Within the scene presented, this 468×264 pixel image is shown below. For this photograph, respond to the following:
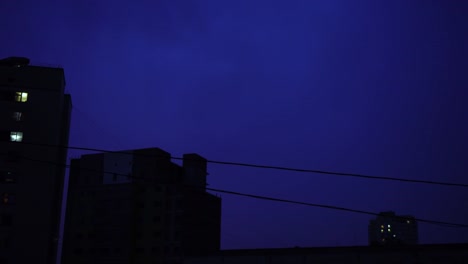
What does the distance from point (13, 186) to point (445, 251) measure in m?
50.7

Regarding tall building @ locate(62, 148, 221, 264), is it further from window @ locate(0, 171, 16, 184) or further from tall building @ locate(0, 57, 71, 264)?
window @ locate(0, 171, 16, 184)

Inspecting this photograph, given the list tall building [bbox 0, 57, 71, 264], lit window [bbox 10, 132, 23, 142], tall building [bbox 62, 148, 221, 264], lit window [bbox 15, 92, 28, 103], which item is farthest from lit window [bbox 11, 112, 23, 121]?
tall building [bbox 62, 148, 221, 264]

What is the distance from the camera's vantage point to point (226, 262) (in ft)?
210

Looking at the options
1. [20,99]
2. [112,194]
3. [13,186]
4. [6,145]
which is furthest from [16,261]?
[112,194]

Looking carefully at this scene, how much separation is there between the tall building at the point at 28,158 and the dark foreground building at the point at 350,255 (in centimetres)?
2114

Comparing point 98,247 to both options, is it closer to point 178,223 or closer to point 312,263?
point 178,223

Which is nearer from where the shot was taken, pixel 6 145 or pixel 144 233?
pixel 6 145

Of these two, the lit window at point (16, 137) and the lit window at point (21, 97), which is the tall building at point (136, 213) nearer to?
the lit window at point (16, 137)

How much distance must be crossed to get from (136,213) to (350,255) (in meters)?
40.5

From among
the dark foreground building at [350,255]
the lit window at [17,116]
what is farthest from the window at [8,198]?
the dark foreground building at [350,255]

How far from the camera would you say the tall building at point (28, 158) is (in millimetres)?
55219

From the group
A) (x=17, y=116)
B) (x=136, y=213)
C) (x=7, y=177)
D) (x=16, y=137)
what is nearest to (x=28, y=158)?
(x=7, y=177)

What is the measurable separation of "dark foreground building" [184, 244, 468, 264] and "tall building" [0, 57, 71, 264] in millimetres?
21144

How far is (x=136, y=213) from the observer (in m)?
82.7
